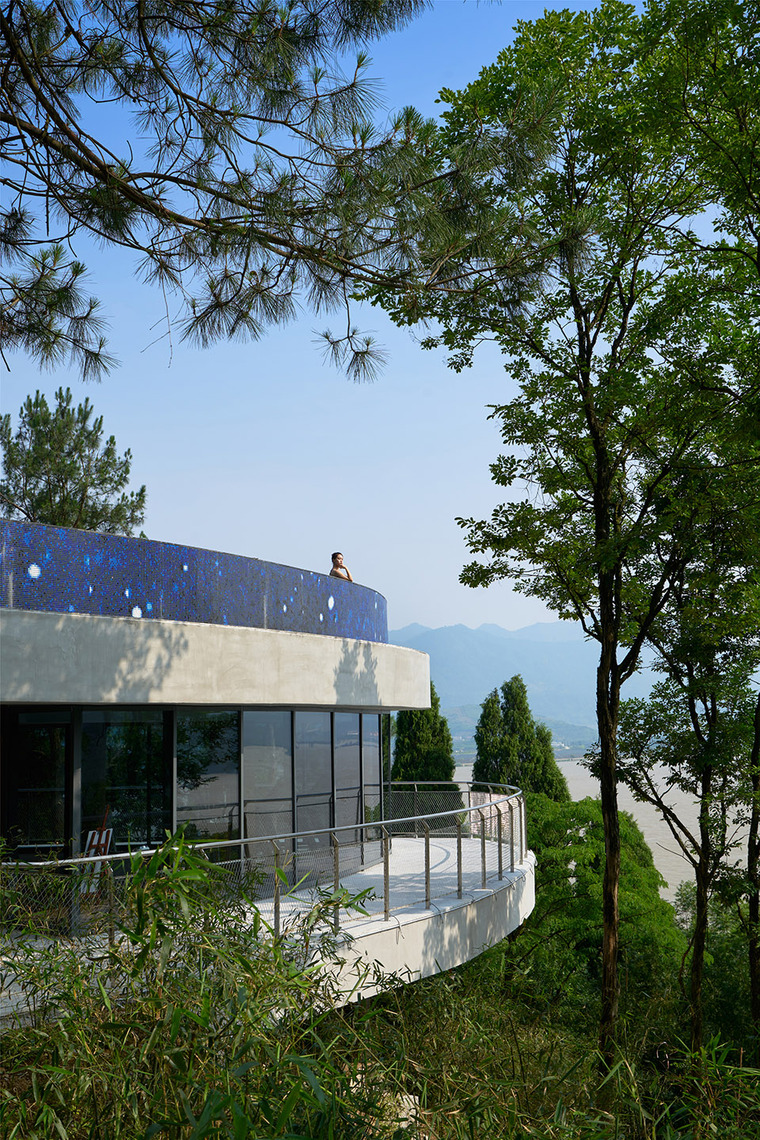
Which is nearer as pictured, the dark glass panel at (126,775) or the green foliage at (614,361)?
the dark glass panel at (126,775)

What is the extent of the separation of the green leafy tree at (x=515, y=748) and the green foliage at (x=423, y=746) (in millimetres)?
1397

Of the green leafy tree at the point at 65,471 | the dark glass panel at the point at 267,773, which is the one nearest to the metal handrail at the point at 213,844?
the dark glass panel at the point at 267,773

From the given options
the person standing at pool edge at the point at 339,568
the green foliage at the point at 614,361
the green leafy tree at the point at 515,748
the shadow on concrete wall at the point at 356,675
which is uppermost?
the green foliage at the point at 614,361

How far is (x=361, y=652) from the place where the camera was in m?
13.0

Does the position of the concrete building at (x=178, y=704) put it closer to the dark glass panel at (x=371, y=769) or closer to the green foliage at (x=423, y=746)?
the dark glass panel at (x=371, y=769)

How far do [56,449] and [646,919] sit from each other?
1974cm

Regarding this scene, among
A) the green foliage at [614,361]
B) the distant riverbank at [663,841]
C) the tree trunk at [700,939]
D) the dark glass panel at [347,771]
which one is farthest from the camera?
the distant riverbank at [663,841]

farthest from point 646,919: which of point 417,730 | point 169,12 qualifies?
point 169,12

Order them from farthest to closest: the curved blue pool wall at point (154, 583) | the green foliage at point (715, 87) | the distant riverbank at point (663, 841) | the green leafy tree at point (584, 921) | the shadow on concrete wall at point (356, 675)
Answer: the distant riverbank at point (663, 841), the green leafy tree at point (584, 921), the shadow on concrete wall at point (356, 675), the green foliage at point (715, 87), the curved blue pool wall at point (154, 583)

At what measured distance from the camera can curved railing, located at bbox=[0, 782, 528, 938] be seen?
21.7ft

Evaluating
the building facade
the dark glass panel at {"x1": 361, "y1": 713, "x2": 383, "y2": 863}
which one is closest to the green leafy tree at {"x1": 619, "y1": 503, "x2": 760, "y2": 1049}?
the dark glass panel at {"x1": 361, "y1": 713, "x2": 383, "y2": 863}

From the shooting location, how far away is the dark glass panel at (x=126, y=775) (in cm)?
1014

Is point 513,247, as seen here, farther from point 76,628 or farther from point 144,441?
point 144,441

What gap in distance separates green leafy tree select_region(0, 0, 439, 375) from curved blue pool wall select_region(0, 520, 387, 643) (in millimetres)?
2793
